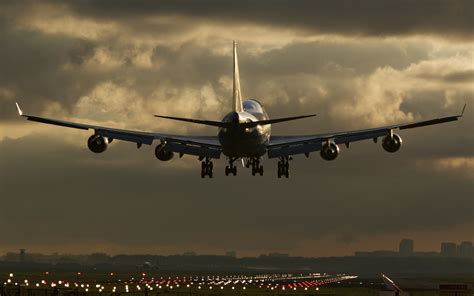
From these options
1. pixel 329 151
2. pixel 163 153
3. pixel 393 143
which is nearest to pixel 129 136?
pixel 163 153

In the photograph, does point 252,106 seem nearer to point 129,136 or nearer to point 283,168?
point 283,168

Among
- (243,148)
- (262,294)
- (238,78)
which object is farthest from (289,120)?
(262,294)

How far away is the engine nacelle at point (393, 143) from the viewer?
95.8 m

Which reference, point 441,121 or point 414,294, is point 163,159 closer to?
point 441,121

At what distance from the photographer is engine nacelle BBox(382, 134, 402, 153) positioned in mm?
95812

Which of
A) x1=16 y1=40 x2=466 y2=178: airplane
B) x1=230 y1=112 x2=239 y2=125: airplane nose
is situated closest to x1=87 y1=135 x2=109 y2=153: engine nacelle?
x1=16 y1=40 x2=466 y2=178: airplane

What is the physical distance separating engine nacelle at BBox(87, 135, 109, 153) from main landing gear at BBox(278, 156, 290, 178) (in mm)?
21141

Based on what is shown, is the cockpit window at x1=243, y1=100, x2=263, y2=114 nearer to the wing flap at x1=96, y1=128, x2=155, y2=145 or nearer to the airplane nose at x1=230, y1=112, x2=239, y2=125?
the airplane nose at x1=230, y1=112, x2=239, y2=125

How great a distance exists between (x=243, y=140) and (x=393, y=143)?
15741 millimetres

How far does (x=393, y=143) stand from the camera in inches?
3772

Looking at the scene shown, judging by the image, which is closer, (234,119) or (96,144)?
(234,119)

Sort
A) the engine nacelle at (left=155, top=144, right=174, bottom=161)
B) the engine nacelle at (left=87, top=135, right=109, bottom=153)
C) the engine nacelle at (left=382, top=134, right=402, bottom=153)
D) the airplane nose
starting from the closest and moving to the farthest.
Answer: the airplane nose < the engine nacelle at (left=87, top=135, right=109, bottom=153) < the engine nacelle at (left=382, top=134, right=402, bottom=153) < the engine nacelle at (left=155, top=144, right=174, bottom=161)

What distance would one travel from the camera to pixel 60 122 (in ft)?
304

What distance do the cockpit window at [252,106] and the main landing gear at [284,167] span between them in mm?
6023
